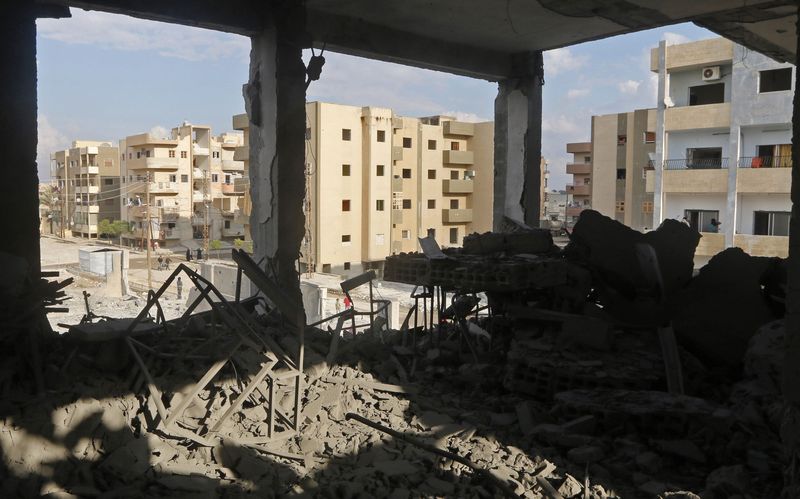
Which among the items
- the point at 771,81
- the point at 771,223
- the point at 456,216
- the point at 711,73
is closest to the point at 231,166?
the point at 456,216

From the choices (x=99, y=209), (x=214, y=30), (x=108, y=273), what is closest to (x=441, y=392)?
(x=214, y=30)

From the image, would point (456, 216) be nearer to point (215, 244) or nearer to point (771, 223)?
point (215, 244)

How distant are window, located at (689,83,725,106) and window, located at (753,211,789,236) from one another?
567 cm

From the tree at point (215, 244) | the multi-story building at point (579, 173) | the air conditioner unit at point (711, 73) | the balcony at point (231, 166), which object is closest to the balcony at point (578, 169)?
the multi-story building at point (579, 173)

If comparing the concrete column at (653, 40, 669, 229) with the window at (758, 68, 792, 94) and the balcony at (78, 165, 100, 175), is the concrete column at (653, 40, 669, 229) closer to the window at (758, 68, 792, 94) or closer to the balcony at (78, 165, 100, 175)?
the window at (758, 68, 792, 94)

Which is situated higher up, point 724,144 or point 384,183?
point 724,144

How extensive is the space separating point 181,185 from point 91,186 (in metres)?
12.4

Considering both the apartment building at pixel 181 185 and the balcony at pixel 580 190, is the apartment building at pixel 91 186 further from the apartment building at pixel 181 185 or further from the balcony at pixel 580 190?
the balcony at pixel 580 190

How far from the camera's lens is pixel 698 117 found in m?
29.3

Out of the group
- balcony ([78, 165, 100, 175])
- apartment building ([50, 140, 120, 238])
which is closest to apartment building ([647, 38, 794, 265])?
apartment building ([50, 140, 120, 238])

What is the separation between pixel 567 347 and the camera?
23.9ft

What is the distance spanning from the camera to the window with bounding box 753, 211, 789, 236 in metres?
27.2

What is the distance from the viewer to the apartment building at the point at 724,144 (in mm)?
27000

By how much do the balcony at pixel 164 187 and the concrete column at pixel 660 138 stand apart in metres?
40.5
